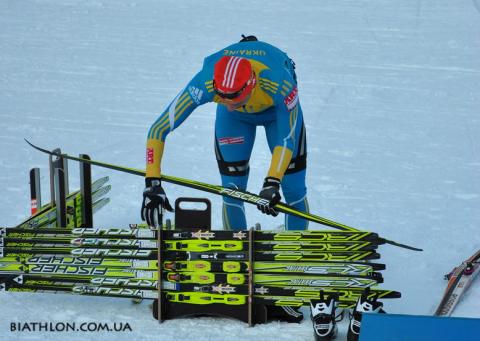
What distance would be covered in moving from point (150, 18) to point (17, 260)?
31.7 ft

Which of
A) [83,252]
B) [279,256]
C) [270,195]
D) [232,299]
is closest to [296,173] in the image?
[270,195]

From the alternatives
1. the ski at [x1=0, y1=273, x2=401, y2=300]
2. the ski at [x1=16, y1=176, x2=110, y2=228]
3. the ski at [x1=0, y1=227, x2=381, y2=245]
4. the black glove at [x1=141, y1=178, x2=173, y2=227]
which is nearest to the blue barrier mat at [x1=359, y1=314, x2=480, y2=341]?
the ski at [x1=0, y1=273, x2=401, y2=300]

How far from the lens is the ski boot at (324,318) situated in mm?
5551

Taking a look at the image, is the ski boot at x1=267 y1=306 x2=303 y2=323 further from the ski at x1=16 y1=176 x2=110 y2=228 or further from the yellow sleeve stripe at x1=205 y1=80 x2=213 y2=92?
the ski at x1=16 y1=176 x2=110 y2=228

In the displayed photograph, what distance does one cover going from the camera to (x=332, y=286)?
19.2ft

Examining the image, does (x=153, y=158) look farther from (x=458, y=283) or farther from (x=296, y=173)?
(x=458, y=283)

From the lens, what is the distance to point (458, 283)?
657 cm

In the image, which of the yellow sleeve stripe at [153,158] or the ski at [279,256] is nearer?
the ski at [279,256]

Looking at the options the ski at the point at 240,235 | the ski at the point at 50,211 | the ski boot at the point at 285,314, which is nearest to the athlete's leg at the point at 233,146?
the ski at the point at 240,235

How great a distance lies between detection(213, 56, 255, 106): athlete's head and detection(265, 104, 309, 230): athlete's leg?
0.75 metres

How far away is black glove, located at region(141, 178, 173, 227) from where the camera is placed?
6.09 metres

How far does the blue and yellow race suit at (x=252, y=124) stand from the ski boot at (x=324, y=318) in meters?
0.95

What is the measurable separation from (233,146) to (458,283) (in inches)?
80.3

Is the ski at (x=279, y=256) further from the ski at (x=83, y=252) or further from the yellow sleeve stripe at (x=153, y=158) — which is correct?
the yellow sleeve stripe at (x=153, y=158)
